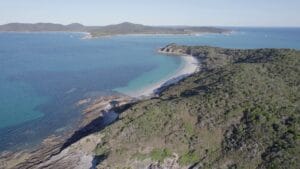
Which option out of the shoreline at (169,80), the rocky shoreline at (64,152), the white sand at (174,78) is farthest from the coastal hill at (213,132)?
the white sand at (174,78)

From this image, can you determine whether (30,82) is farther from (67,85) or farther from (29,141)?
(29,141)

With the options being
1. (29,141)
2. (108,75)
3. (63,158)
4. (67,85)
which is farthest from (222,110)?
(108,75)

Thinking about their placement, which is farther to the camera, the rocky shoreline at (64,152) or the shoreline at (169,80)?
the shoreline at (169,80)

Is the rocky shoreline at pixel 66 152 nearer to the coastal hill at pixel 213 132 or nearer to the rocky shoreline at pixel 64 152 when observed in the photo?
the rocky shoreline at pixel 64 152

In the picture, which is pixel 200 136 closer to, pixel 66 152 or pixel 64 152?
pixel 66 152

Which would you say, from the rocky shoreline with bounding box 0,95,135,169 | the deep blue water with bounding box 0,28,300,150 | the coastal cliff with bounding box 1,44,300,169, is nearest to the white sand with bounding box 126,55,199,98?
the deep blue water with bounding box 0,28,300,150

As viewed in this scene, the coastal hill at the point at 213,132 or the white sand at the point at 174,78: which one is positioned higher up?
the coastal hill at the point at 213,132
